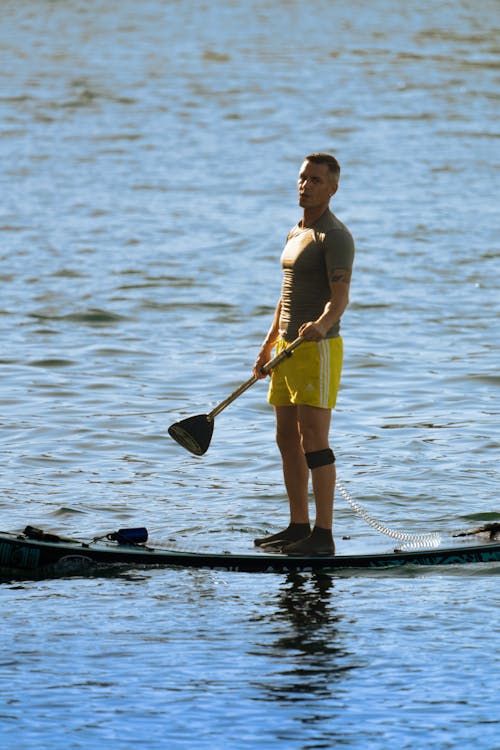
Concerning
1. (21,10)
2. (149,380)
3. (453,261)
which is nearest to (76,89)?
(21,10)

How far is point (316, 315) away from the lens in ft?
26.4

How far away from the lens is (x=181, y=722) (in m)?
6.39

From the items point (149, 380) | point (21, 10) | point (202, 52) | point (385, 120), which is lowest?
point (149, 380)

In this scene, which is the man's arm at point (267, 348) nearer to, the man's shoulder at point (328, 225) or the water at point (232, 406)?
the man's shoulder at point (328, 225)

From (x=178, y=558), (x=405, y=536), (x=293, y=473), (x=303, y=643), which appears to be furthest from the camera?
(x=405, y=536)

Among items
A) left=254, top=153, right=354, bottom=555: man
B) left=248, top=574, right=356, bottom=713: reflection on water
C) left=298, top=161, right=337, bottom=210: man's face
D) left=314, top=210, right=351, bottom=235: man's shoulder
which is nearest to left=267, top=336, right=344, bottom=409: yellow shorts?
left=254, top=153, right=354, bottom=555: man

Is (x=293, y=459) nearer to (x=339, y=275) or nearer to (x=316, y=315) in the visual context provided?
(x=316, y=315)

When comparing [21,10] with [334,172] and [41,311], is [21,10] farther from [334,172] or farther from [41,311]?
[334,172]

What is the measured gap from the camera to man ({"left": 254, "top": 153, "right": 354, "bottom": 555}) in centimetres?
785

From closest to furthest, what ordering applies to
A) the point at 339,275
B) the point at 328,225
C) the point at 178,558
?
the point at 339,275, the point at 328,225, the point at 178,558

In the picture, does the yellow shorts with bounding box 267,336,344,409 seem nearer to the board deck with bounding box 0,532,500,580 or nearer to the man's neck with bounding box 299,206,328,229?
the man's neck with bounding box 299,206,328,229

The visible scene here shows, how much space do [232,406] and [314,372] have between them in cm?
506

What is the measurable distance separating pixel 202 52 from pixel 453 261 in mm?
24680

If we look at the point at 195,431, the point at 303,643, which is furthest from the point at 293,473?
the point at 303,643
